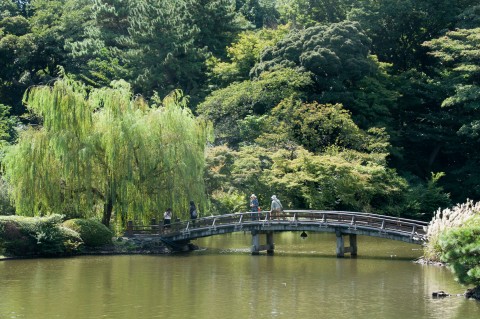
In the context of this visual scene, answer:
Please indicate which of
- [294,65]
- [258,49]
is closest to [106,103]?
[294,65]

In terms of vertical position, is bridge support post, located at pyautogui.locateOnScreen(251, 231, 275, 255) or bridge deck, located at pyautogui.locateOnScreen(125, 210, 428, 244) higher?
bridge deck, located at pyautogui.locateOnScreen(125, 210, 428, 244)

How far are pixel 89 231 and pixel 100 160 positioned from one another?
3220 millimetres

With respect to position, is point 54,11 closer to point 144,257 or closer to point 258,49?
point 258,49

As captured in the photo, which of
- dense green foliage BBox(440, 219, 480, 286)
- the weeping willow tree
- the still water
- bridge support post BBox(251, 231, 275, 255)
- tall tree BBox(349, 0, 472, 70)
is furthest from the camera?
tall tree BBox(349, 0, 472, 70)

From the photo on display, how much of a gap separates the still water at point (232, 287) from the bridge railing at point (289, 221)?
122 cm

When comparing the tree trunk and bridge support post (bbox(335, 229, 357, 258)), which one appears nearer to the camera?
bridge support post (bbox(335, 229, 357, 258))

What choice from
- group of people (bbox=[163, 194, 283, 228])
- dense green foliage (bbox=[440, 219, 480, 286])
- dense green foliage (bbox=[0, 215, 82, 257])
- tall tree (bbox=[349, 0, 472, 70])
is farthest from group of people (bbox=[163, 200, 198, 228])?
tall tree (bbox=[349, 0, 472, 70])

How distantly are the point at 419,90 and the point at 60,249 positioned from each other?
2899cm

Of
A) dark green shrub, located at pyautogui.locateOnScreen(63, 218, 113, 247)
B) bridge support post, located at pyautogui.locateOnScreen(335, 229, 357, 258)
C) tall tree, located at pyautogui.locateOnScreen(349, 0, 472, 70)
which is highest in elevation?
tall tree, located at pyautogui.locateOnScreen(349, 0, 472, 70)

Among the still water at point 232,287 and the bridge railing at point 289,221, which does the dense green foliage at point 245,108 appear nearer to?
the bridge railing at point 289,221

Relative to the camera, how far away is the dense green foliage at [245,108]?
3822 cm

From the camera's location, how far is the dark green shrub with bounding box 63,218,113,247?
36750 mm

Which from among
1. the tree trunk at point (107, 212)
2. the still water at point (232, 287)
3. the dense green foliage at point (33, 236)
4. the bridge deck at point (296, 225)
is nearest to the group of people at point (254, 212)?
the bridge deck at point (296, 225)

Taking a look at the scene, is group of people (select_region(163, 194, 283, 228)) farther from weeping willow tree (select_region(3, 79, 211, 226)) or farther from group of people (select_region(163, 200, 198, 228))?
weeping willow tree (select_region(3, 79, 211, 226))
